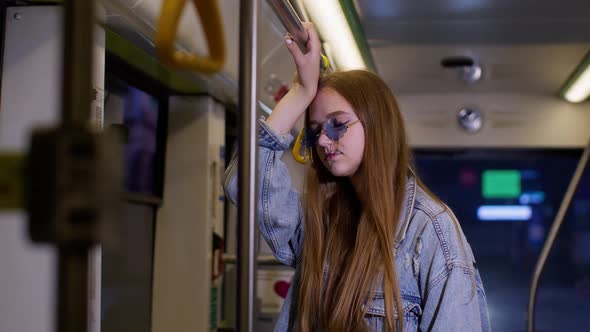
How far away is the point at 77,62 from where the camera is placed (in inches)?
19.6

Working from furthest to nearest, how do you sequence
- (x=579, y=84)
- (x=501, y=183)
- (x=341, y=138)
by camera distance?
(x=501, y=183)
(x=579, y=84)
(x=341, y=138)

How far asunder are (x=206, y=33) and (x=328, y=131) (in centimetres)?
94

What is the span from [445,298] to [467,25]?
283 cm

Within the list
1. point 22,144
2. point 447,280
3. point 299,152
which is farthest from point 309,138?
point 22,144

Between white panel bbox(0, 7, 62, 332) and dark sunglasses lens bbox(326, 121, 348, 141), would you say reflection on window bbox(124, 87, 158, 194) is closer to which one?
white panel bbox(0, 7, 62, 332)

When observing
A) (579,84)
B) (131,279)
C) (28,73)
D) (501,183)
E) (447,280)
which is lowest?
(131,279)

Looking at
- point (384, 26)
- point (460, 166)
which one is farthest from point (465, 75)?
point (460, 166)

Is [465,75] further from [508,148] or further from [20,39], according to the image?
[20,39]

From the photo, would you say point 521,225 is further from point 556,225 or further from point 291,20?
point 291,20

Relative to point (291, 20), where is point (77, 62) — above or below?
below

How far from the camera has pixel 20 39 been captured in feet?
6.37

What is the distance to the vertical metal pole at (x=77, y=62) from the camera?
496 mm

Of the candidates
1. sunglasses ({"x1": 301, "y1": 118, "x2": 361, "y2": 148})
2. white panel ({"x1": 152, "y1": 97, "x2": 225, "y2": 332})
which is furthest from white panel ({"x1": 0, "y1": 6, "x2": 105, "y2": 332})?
white panel ({"x1": 152, "y1": 97, "x2": 225, "y2": 332})

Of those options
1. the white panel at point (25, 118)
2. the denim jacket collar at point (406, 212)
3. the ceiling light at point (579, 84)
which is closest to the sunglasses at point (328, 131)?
the denim jacket collar at point (406, 212)
